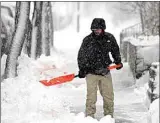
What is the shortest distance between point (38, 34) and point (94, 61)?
779 cm

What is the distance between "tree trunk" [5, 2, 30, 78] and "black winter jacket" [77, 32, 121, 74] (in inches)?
147

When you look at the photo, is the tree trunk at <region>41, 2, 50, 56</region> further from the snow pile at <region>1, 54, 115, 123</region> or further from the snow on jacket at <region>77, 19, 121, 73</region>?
the snow on jacket at <region>77, 19, 121, 73</region>

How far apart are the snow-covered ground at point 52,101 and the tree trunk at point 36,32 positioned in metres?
1.10

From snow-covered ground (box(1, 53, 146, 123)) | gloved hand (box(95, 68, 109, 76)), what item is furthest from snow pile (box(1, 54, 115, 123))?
gloved hand (box(95, 68, 109, 76))

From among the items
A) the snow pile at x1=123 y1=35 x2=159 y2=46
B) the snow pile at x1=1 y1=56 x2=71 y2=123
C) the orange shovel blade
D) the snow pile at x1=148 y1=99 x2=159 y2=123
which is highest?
the orange shovel blade

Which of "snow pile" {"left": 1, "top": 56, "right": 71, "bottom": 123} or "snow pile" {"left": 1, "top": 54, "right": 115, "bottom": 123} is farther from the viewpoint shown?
"snow pile" {"left": 1, "top": 56, "right": 71, "bottom": 123}

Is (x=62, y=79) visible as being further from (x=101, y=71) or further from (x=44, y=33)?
(x=44, y=33)

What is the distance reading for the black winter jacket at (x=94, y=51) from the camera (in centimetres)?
798

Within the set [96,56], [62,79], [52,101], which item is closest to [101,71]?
[96,56]

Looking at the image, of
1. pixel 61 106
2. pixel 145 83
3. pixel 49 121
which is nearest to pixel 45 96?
pixel 61 106

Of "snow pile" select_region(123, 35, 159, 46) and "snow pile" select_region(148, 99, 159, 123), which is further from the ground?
"snow pile" select_region(148, 99, 159, 123)

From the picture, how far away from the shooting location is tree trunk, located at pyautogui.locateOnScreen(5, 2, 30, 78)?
11.5 m

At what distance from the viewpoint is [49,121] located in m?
8.02

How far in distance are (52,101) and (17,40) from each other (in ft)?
8.05
